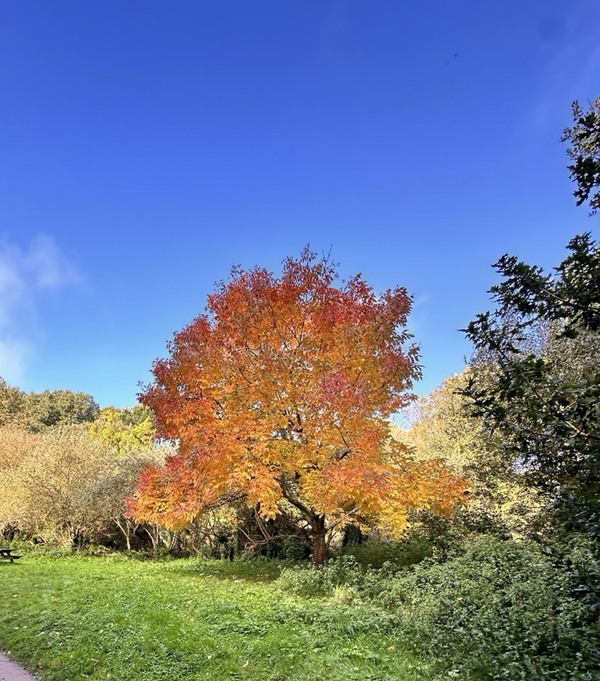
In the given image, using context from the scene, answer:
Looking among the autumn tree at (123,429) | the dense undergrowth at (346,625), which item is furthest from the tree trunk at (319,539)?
the autumn tree at (123,429)

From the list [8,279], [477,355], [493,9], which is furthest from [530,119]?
[8,279]

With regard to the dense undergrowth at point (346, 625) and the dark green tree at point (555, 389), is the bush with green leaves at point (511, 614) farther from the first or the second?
the dark green tree at point (555, 389)

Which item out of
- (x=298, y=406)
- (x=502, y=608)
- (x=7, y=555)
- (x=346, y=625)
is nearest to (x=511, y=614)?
(x=502, y=608)

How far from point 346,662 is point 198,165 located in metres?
14.9

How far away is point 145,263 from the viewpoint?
736 inches

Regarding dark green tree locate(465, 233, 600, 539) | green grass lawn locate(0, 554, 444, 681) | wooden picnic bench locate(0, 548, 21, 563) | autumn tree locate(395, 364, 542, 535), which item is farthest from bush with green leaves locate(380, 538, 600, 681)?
wooden picnic bench locate(0, 548, 21, 563)

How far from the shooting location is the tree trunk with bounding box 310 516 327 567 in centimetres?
1088

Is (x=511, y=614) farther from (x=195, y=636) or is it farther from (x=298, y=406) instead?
(x=298, y=406)

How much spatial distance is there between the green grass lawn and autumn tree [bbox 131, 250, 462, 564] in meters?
2.00

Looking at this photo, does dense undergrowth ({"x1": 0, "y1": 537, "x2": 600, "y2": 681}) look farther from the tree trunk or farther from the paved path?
the tree trunk

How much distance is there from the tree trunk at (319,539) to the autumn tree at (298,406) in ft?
0.09

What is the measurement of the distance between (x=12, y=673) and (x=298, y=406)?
628 cm

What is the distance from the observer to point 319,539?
10.9 meters

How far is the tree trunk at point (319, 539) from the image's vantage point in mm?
10883
